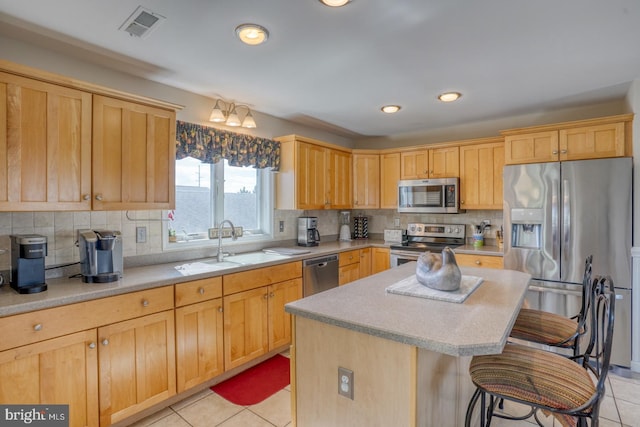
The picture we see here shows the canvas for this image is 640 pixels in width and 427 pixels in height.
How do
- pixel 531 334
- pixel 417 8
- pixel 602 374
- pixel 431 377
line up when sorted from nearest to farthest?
pixel 602 374 < pixel 431 377 < pixel 417 8 < pixel 531 334

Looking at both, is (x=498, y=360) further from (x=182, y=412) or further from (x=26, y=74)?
(x=26, y=74)

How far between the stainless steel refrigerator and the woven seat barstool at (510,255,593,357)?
1099mm

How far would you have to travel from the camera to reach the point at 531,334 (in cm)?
194

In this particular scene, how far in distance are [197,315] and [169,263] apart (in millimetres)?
652

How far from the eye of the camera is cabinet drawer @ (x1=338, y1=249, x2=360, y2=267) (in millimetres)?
3751

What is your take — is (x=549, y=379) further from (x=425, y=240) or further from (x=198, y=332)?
(x=425, y=240)

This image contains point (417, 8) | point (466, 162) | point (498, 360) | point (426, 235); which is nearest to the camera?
point (498, 360)

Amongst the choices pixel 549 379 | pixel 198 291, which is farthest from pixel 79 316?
pixel 549 379

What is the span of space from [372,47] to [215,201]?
203 cm

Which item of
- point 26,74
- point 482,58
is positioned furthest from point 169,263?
point 482,58

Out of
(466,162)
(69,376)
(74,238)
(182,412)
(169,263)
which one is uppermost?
(466,162)

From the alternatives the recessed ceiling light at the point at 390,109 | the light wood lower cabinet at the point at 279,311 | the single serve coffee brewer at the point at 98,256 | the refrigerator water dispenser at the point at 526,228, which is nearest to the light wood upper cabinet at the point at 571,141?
the refrigerator water dispenser at the point at 526,228

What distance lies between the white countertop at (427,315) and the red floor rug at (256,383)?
1.20 metres

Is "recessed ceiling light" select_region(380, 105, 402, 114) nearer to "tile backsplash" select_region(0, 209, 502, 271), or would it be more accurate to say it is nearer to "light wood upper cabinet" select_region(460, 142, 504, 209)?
"light wood upper cabinet" select_region(460, 142, 504, 209)
